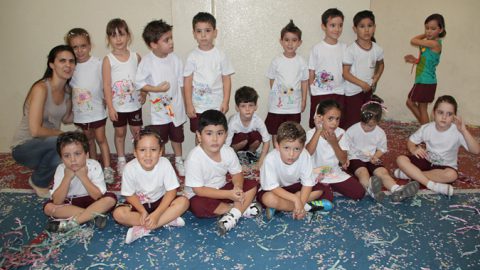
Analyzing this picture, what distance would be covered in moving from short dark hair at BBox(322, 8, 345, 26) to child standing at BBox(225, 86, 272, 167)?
1.03 m

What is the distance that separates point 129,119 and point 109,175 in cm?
56

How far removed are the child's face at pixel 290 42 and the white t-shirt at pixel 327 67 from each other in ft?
0.73

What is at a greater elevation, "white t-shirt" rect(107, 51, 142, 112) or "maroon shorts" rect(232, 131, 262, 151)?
"white t-shirt" rect(107, 51, 142, 112)

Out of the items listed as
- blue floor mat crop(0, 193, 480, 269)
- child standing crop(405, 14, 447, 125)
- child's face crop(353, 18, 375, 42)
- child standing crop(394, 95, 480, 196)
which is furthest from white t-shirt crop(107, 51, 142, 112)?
child standing crop(405, 14, 447, 125)

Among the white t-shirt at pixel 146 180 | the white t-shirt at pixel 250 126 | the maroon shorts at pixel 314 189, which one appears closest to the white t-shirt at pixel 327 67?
the white t-shirt at pixel 250 126

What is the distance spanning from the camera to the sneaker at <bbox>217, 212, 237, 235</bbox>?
2.61 metres

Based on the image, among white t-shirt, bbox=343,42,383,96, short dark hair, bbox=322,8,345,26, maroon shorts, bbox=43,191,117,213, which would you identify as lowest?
maroon shorts, bbox=43,191,117,213

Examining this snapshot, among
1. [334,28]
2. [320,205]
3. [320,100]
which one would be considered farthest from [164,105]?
[334,28]

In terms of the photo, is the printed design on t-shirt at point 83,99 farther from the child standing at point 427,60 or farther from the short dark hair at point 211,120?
the child standing at point 427,60

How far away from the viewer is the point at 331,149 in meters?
3.17

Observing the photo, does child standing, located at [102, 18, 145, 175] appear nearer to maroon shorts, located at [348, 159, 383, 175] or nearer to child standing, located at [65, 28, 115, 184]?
child standing, located at [65, 28, 115, 184]

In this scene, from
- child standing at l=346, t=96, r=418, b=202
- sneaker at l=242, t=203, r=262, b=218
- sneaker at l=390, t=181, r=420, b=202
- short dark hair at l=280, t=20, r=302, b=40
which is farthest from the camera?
short dark hair at l=280, t=20, r=302, b=40

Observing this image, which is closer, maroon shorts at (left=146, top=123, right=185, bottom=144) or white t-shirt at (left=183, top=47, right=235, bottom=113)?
white t-shirt at (left=183, top=47, right=235, bottom=113)

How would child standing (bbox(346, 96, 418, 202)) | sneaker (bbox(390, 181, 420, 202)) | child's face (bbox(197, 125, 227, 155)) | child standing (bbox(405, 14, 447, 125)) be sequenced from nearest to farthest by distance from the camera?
child's face (bbox(197, 125, 227, 155)), sneaker (bbox(390, 181, 420, 202)), child standing (bbox(346, 96, 418, 202)), child standing (bbox(405, 14, 447, 125))
